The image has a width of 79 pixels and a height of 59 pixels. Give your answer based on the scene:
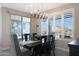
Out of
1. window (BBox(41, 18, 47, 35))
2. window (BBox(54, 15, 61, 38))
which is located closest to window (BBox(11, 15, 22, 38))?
window (BBox(41, 18, 47, 35))

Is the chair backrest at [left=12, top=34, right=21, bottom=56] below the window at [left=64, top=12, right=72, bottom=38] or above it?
below

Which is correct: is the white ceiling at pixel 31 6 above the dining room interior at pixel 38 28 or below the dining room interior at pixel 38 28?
above

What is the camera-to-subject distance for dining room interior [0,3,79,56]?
5.89 feet

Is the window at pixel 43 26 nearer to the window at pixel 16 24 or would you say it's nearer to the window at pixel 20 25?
the window at pixel 20 25

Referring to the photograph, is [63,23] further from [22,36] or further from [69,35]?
[22,36]

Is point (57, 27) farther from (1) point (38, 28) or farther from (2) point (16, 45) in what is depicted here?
(2) point (16, 45)

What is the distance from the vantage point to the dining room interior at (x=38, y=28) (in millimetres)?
1796

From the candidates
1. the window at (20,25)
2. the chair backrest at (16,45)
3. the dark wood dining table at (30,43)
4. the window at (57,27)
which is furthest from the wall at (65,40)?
the chair backrest at (16,45)

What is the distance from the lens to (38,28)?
1903 millimetres

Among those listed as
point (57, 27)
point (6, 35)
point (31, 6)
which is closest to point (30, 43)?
point (6, 35)

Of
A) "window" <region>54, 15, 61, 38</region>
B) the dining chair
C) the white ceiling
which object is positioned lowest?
the dining chair

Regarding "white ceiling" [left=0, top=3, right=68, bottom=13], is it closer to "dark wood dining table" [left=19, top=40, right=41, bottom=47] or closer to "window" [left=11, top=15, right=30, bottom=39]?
"window" [left=11, top=15, right=30, bottom=39]

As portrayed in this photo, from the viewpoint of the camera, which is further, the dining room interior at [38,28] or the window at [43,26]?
the window at [43,26]

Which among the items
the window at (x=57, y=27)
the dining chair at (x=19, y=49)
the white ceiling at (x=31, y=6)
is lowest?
the dining chair at (x=19, y=49)
